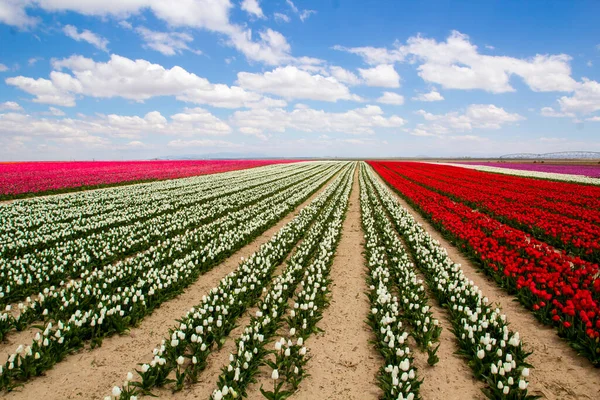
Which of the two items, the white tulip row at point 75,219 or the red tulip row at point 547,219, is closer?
the red tulip row at point 547,219

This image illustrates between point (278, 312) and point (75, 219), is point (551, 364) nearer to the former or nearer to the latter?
point (278, 312)

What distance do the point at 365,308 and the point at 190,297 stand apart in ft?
14.3

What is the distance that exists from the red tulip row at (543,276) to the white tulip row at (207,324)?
241 inches

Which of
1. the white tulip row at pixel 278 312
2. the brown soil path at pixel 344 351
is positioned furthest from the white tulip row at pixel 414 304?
the white tulip row at pixel 278 312

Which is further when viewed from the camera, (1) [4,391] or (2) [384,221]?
(2) [384,221]

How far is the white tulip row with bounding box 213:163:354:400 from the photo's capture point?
187 inches

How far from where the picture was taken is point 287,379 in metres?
4.89

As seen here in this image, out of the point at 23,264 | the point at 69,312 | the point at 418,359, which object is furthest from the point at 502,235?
the point at 23,264

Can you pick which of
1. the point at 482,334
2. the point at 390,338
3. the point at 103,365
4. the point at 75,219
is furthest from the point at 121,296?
the point at 75,219

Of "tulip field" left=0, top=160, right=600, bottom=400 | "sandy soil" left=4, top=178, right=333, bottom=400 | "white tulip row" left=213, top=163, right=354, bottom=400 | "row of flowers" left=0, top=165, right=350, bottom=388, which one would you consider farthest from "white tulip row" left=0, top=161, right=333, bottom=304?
"white tulip row" left=213, top=163, right=354, bottom=400

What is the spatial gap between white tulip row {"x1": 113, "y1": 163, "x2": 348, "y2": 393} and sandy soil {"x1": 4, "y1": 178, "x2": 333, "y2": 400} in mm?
339

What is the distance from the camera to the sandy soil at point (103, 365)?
469 cm

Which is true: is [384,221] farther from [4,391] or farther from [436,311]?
[4,391]

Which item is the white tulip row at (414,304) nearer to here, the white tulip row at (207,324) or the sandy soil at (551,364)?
the sandy soil at (551,364)
